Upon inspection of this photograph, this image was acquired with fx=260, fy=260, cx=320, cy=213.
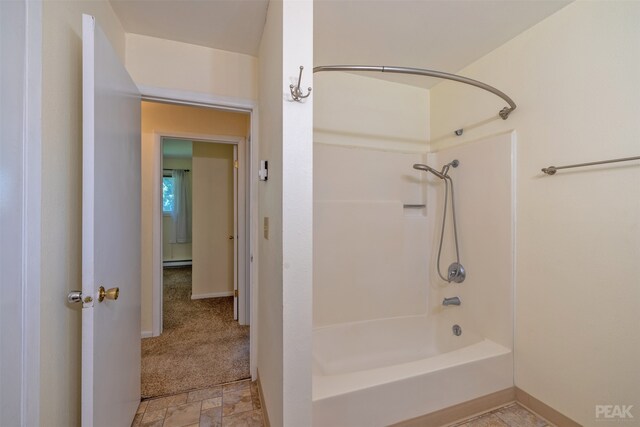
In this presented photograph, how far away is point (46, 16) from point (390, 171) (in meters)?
2.05

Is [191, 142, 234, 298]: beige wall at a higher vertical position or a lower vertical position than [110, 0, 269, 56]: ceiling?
lower

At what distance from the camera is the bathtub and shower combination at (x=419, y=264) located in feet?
5.60

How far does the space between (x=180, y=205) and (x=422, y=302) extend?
5.54 metres

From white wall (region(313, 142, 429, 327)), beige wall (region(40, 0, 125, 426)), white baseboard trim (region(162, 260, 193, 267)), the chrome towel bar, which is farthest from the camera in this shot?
white baseboard trim (region(162, 260, 193, 267))

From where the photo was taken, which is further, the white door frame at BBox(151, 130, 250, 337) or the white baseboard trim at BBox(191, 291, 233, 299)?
the white baseboard trim at BBox(191, 291, 233, 299)

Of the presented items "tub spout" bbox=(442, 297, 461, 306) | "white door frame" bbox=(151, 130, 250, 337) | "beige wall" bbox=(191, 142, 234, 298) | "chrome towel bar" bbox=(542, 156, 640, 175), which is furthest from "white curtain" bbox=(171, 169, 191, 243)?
"chrome towel bar" bbox=(542, 156, 640, 175)

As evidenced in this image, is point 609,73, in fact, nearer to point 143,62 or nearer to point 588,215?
point 588,215

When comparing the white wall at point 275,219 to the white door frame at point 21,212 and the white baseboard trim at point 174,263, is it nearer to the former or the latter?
the white door frame at point 21,212

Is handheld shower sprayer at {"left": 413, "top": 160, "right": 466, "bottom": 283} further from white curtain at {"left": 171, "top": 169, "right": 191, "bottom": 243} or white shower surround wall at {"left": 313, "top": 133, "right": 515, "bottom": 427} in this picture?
white curtain at {"left": 171, "top": 169, "right": 191, "bottom": 243}

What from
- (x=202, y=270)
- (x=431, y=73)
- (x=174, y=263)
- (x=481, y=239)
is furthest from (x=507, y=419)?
(x=174, y=263)

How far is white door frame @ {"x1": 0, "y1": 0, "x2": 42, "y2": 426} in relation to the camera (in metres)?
0.73

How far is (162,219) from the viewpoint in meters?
2.58

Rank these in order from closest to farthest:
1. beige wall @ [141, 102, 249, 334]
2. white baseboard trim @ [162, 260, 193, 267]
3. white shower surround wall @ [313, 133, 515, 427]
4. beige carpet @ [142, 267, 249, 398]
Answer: white shower surround wall @ [313, 133, 515, 427] → beige carpet @ [142, 267, 249, 398] → beige wall @ [141, 102, 249, 334] → white baseboard trim @ [162, 260, 193, 267]

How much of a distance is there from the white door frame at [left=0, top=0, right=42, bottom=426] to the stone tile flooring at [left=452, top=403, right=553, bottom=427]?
190 centimetres
